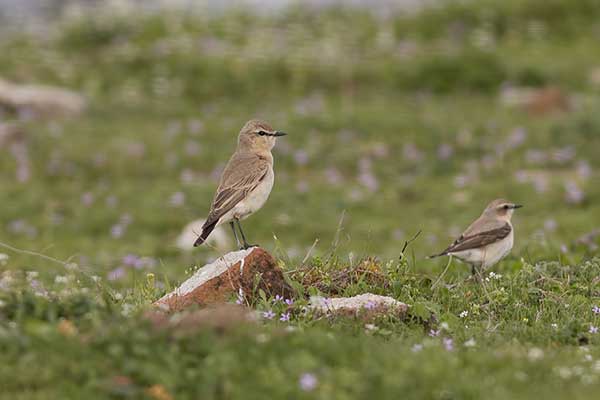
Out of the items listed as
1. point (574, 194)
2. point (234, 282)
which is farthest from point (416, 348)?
point (574, 194)

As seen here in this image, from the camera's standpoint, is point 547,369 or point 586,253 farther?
point 586,253

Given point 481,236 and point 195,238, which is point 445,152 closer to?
point 195,238

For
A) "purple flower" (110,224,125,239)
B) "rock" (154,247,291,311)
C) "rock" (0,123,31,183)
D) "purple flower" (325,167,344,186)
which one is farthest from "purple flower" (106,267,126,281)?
"rock" (0,123,31,183)

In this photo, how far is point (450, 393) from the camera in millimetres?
6215

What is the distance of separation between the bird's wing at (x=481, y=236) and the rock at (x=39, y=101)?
14473mm

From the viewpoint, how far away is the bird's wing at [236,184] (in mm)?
9742

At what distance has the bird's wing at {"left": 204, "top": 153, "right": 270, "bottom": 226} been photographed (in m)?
9.74

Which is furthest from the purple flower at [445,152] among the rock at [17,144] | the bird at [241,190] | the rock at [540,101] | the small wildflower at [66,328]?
the small wildflower at [66,328]

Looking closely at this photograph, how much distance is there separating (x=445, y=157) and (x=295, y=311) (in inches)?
484

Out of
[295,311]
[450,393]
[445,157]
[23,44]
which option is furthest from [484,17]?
[450,393]

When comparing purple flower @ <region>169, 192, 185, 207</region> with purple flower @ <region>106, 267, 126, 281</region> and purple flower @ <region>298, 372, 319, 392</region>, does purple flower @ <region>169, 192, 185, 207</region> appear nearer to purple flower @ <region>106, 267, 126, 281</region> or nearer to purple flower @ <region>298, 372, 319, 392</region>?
purple flower @ <region>106, 267, 126, 281</region>

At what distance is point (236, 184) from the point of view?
32.1ft

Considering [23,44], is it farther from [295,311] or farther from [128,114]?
[295,311]

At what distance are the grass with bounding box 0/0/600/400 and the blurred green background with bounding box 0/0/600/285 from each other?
7cm
